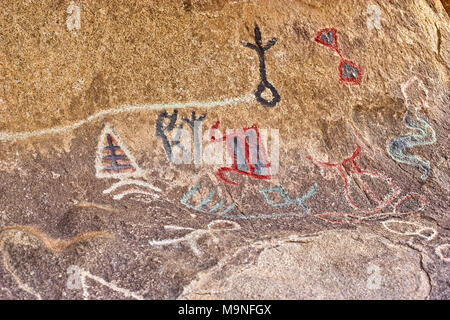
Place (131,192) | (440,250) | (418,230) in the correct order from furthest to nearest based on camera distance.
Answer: (131,192), (418,230), (440,250)

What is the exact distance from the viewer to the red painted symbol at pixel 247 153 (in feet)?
13.3

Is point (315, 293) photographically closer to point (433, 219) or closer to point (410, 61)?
point (433, 219)

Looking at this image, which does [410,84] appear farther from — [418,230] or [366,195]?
[418,230]

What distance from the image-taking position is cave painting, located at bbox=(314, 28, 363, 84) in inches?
170

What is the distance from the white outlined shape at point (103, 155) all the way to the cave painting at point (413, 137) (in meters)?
1.76

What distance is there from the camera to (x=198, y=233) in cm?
352

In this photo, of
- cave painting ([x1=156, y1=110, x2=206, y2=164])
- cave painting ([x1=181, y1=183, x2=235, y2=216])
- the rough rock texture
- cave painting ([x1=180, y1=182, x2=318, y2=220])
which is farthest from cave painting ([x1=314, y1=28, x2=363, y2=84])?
cave painting ([x1=181, y1=183, x2=235, y2=216])

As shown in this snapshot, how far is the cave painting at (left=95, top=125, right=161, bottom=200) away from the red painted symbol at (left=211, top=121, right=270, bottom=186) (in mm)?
520

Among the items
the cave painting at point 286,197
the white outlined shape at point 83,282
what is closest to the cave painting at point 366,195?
the cave painting at point 286,197

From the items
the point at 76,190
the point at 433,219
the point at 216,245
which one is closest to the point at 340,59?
the point at 433,219

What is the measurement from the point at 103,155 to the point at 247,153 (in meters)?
0.95

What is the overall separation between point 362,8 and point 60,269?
2.79 meters

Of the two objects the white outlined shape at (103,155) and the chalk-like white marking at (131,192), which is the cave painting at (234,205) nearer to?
the chalk-like white marking at (131,192)

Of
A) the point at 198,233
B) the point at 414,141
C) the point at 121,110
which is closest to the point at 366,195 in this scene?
the point at 414,141
